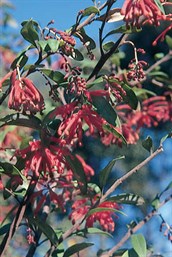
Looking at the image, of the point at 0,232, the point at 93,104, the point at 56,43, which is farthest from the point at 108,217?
the point at 56,43

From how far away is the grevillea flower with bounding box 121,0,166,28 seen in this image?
3.06 ft

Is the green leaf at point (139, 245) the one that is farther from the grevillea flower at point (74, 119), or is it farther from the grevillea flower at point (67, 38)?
the grevillea flower at point (67, 38)

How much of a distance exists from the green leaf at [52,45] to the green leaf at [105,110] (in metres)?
0.13

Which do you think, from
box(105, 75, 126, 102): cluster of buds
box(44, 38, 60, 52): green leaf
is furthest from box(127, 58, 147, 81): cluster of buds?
box(44, 38, 60, 52): green leaf

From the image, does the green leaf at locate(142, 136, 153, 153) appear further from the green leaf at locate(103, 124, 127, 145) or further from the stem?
the stem

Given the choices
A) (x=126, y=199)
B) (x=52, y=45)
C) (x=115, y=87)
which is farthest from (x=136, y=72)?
(x=126, y=199)

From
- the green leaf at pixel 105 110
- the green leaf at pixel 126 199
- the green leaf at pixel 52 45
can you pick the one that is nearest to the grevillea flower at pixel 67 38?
the green leaf at pixel 52 45

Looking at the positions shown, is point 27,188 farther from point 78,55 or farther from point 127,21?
point 127,21

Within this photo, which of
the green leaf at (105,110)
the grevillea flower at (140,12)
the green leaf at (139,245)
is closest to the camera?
the grevillea flower at (140,12)

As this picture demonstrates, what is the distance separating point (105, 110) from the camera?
3.41 feet

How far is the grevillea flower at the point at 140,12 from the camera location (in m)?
0.93

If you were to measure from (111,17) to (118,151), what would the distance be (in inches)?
156

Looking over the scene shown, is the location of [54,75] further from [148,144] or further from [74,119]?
[148,144]

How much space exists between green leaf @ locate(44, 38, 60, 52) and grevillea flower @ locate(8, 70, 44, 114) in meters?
0.07
